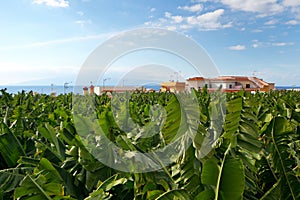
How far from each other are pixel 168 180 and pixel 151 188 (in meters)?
0.09

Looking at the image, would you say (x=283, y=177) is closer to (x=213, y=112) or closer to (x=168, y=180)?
(x=168, y=180)

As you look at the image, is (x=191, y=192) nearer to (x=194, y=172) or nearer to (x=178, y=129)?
(x=194, y=172)

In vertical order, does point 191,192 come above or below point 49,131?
below

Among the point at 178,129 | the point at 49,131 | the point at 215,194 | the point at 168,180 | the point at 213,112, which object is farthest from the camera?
the point at 213,112

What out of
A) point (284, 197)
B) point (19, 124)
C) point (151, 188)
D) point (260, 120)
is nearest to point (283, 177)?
point (284, 197)

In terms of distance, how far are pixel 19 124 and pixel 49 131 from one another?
79 cm

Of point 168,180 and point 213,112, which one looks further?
point 213,112

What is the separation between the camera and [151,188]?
3.40 ft

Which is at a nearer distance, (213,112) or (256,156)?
(256,156)

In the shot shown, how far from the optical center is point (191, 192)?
3.26 ft

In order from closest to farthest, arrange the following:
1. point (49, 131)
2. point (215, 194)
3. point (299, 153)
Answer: point (215, 194) < point (299, 153) < point (49, 131)

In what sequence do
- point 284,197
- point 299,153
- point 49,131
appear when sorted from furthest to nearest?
point 49,131 < point 299,153 < point 284,197

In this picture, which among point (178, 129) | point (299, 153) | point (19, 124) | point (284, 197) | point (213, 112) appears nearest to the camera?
point (284, 197)

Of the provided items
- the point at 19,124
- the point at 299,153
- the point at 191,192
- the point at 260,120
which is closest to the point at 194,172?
the point at 191,192
